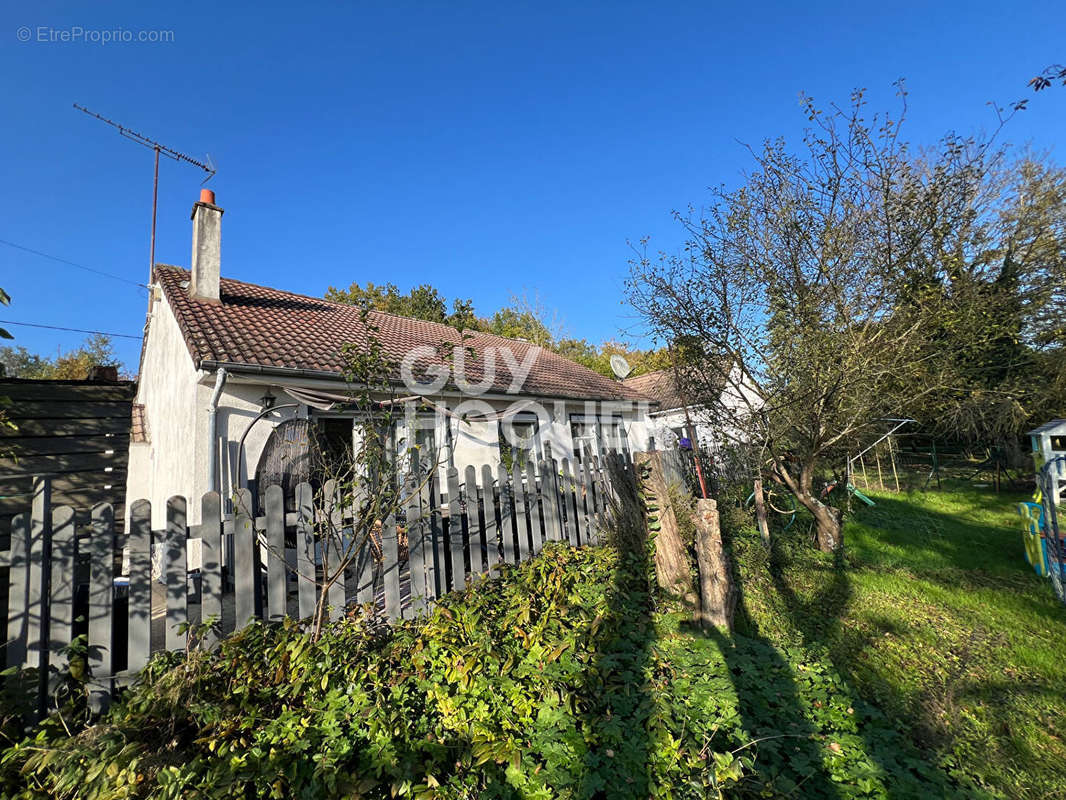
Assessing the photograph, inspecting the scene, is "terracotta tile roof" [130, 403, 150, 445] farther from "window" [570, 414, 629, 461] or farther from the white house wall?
"window" [570, 414, 629, 461]

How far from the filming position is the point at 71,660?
2.45 m

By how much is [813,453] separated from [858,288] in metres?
2.40

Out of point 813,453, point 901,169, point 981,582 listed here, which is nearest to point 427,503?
point 813,453

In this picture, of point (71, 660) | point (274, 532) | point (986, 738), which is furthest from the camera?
point (274, 532)

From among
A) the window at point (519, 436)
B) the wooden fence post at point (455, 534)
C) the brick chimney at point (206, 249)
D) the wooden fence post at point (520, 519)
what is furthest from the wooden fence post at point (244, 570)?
the brick chimney at point (206, 249)

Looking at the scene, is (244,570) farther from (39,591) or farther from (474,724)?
(474,724)

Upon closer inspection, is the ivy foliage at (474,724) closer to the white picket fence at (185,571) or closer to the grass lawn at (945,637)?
the white picket fence at (185,571)

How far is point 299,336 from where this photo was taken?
871cm

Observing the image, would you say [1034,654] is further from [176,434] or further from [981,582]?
[176,434]

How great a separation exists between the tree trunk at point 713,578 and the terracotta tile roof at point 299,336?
2.59 m

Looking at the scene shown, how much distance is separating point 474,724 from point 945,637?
451 cm

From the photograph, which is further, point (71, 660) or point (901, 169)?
point (901, 169)

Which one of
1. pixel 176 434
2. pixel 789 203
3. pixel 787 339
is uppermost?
pixel 789 203

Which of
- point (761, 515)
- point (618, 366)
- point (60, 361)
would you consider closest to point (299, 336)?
point (761, 515)
